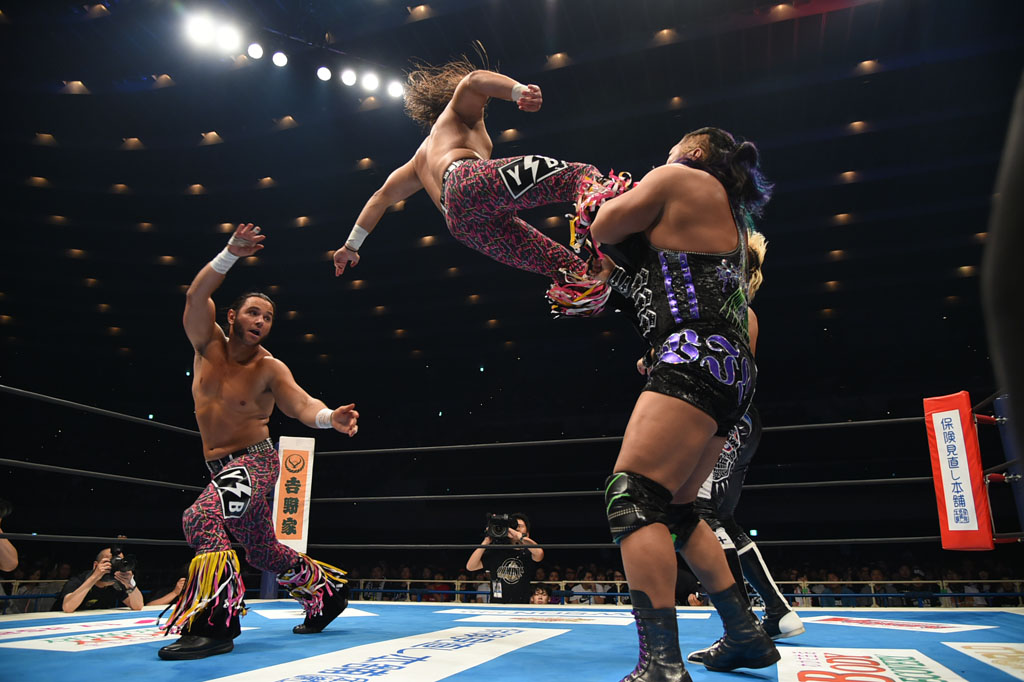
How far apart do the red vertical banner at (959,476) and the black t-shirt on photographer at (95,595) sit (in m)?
3.62

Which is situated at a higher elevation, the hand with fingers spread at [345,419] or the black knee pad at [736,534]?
the hand with fingers spread at [345,419]

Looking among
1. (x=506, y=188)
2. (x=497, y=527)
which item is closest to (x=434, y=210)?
(x=497, y=527)

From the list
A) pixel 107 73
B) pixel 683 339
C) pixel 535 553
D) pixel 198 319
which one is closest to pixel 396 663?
pixel 683 339

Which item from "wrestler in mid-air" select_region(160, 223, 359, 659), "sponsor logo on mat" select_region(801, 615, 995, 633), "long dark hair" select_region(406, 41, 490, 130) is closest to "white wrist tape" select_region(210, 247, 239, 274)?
"wrestler in mid-air" select_region(160, 223, 359, 659)

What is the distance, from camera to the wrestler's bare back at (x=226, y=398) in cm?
212

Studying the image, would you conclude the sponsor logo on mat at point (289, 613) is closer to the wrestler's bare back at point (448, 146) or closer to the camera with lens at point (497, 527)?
the camera with lens at point (497, 527)

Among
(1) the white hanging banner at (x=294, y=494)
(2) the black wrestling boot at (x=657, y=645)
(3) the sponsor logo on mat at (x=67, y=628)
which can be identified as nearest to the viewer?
(2) the black wrestling boot at (x=657, y=645)

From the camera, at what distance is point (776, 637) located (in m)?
1.84

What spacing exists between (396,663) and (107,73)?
287 inches

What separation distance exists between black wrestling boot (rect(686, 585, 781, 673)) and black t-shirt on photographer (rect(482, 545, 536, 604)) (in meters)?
2.47

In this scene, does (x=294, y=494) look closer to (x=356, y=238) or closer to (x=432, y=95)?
(x=356, y=238)

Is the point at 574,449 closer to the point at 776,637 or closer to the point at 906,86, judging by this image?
the point at 906,86

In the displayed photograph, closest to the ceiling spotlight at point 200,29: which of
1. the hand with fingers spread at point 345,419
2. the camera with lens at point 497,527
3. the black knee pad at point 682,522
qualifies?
the camera with lens at point 497,527

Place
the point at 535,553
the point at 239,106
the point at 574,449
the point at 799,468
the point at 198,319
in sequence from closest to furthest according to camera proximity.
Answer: the point at 198,319 → the point at 535,553 → the point at 239,106 → the point at 799,468 → the point at 574,449
